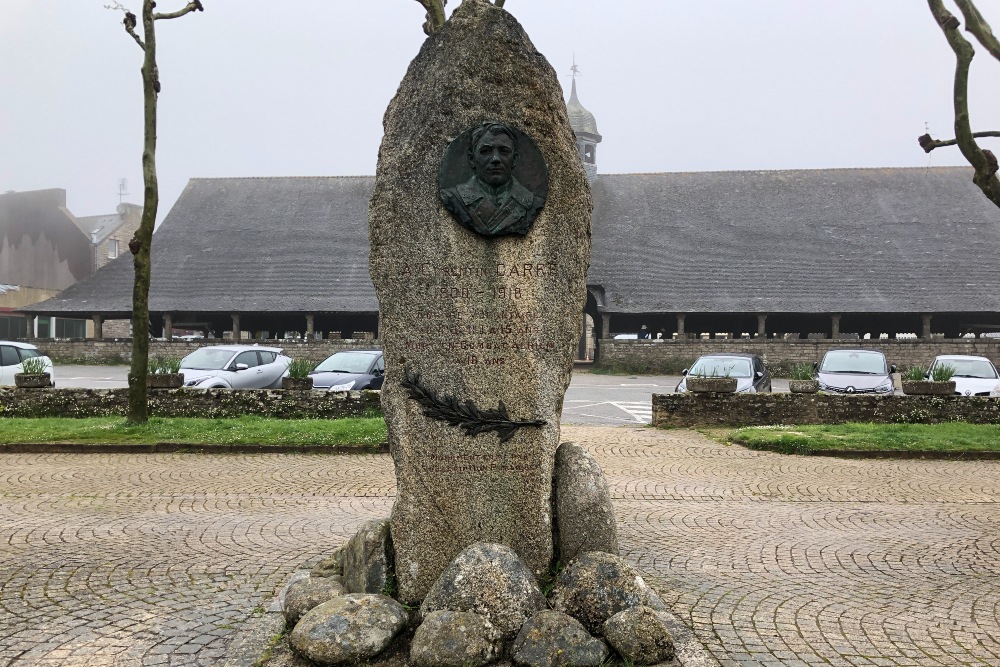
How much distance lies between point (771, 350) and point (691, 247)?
626 centimetres

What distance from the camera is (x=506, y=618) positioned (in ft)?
12.8

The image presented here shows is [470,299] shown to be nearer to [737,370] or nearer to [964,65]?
[964,65]

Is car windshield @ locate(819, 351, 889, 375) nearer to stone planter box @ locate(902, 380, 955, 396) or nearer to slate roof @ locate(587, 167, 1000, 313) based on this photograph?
A: stone planter box @ locate(902, 380, 955, 396)

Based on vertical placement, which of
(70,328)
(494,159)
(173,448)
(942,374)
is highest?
(494,159)

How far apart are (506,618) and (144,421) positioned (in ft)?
33.3

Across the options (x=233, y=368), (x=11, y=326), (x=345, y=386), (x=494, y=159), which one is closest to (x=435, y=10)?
(x=345, y=386)

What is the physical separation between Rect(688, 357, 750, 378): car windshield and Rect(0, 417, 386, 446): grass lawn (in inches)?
278

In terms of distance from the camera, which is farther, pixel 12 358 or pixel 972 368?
pixel 12 358

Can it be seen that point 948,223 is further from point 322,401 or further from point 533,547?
point 533,547

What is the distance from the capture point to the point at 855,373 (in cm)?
1686

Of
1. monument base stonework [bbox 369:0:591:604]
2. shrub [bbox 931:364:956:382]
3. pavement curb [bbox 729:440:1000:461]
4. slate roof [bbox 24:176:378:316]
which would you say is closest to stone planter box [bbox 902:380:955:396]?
shrub [bbox 931:364:956:382]

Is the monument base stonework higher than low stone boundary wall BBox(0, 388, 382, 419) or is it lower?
higher

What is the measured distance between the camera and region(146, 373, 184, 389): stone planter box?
1406 centimetres

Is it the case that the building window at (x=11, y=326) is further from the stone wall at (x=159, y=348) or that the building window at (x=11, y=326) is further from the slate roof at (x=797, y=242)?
the slate roof at (x=797, y=242)
